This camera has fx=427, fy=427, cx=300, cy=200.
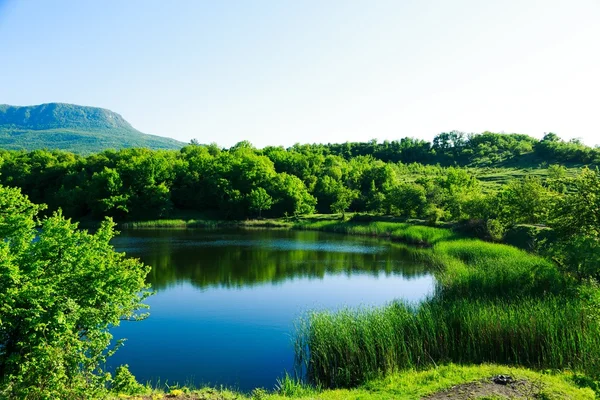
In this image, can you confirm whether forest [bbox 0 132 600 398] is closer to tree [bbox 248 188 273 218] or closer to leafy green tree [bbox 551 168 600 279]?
leafy green tree [bbox 551 168 600 279]

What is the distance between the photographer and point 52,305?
24.9 ft

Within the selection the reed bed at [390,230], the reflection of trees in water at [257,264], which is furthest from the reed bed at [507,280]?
the reed bed at [390,230]

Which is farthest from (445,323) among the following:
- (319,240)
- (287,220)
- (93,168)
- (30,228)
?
(93,168)

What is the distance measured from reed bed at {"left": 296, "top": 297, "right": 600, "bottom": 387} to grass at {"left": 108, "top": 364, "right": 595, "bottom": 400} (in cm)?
90

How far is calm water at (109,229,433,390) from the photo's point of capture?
43.9ft

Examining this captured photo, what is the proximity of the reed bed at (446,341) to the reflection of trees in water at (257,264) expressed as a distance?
1280 cm

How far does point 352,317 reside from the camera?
13664mm

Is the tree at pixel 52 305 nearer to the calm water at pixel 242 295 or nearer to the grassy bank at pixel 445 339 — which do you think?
the calm water at pixel 242 295

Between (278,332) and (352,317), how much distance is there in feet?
12.9

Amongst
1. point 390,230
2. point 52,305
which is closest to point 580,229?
point 52,305

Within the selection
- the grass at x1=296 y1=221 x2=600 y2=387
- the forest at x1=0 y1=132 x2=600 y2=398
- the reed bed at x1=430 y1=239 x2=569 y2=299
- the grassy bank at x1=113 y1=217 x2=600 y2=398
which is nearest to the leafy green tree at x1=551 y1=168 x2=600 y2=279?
the forest at x1=0 y1=132 x2=600 y2=398

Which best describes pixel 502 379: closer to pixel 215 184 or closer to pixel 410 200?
pixel 410 200

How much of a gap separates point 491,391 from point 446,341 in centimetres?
341

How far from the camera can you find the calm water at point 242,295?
13375 mm
